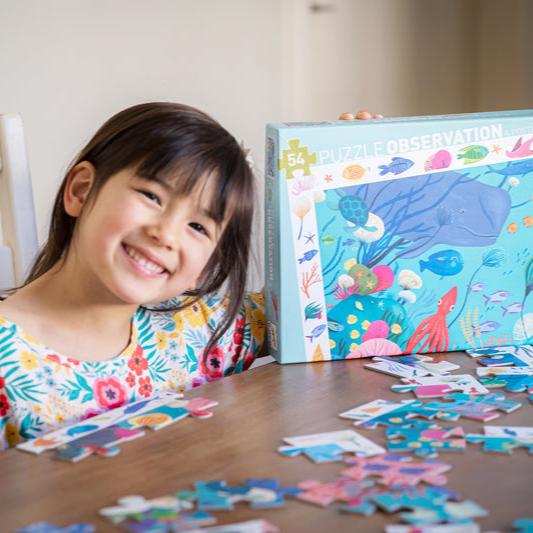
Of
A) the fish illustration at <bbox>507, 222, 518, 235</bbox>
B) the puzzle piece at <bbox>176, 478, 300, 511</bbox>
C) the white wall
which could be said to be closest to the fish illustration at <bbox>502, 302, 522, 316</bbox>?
the fish illustration at <bbox>507, 222, 518, 235</bbox>

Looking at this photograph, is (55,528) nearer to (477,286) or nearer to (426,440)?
(426,440)

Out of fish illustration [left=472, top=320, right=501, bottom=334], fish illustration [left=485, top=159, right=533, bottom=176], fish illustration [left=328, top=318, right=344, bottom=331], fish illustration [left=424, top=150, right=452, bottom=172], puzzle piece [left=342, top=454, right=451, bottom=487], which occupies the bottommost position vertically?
puzzle piece [left=342, top=454, right=451, bottom=487]

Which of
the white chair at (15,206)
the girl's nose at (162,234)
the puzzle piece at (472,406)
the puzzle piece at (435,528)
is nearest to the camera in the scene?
the puzzle piece at (435,528)

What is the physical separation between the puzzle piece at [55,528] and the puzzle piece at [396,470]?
0.24 m

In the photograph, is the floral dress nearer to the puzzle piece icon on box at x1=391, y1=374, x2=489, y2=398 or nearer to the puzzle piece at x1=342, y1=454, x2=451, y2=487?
the puzzle piece icon on box at x1=391, y1=374, x2=489, y2=398

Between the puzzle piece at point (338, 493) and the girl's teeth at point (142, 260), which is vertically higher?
the girl's teeth at point (142, 260)

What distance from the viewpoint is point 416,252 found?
47.8 inches

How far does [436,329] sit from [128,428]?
0.51 m

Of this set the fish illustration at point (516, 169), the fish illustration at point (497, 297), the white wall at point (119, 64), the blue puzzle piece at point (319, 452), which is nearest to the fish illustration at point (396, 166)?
the fish illustration at point (516, 169)

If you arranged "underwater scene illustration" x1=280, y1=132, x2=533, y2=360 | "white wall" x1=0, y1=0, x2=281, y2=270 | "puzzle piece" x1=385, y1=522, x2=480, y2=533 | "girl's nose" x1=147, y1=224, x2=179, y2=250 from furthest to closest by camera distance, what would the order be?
"white wall" x1=0, y1=0, x2=281, y2=270
"underwater scene illustration" x1=280, y1=132, x2=533, y2=360
"girl's nose" x1=147, y1=224, x2=179, y2=250
"puzzle piece" x1=385, y1=522, x2=480, y2=533

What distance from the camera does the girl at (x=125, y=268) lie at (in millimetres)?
1101

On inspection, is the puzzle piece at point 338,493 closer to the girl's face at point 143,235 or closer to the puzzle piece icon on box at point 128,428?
the puzzle piece icon on box at point 128,428

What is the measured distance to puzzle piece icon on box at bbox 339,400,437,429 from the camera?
943mm

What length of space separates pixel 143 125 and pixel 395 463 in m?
0.58
